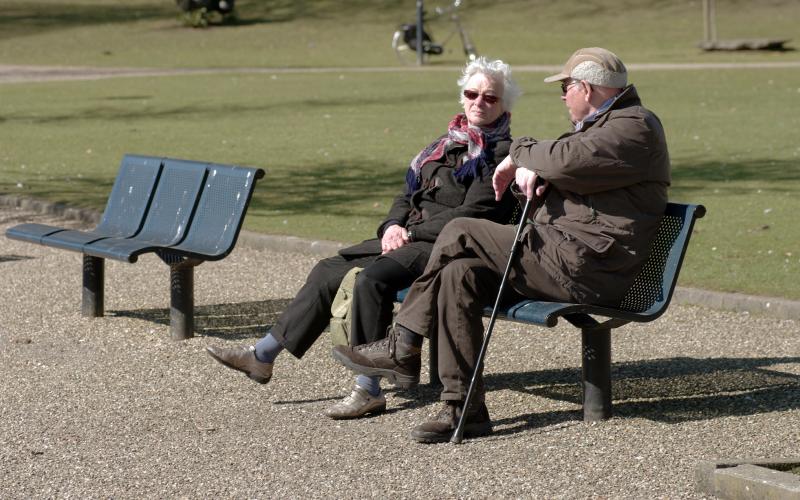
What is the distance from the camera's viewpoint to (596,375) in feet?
19.0

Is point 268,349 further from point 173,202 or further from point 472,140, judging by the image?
point 173,202

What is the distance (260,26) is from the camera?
46812mm

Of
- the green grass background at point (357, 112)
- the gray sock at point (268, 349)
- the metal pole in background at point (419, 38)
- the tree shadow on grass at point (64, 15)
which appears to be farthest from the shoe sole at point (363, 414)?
the tree shadow on grass at point (64, 15)

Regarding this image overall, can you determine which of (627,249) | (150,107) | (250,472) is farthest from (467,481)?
(150,107)

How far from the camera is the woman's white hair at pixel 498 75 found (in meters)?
6.24

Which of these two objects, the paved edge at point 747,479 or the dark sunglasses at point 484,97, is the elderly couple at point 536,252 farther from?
the paved edge at point 747,479

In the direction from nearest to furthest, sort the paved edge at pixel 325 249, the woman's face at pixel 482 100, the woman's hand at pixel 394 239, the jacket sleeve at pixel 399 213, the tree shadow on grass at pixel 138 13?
the woman's face at pixel 482 100
the woman's hand at pixel 394 239
the jacket sleeve at pixel 399 213
the paved edge at pixel 325 249
the tree shadow on grass at pixel 138 13

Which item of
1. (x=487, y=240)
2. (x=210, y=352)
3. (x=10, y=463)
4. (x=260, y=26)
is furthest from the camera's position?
(x=260, y=26)

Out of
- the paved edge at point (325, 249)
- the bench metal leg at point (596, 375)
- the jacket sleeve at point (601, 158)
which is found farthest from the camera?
the paved edge at point (325, 249)

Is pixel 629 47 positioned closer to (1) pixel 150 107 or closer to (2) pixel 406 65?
(2) pixel 406 65

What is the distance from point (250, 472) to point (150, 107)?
18.1 metres

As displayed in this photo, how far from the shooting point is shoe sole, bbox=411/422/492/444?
5531 mm

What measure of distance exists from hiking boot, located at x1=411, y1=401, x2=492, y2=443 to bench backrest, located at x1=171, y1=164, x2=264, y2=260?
83.6 inches

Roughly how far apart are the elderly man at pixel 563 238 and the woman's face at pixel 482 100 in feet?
1.60
